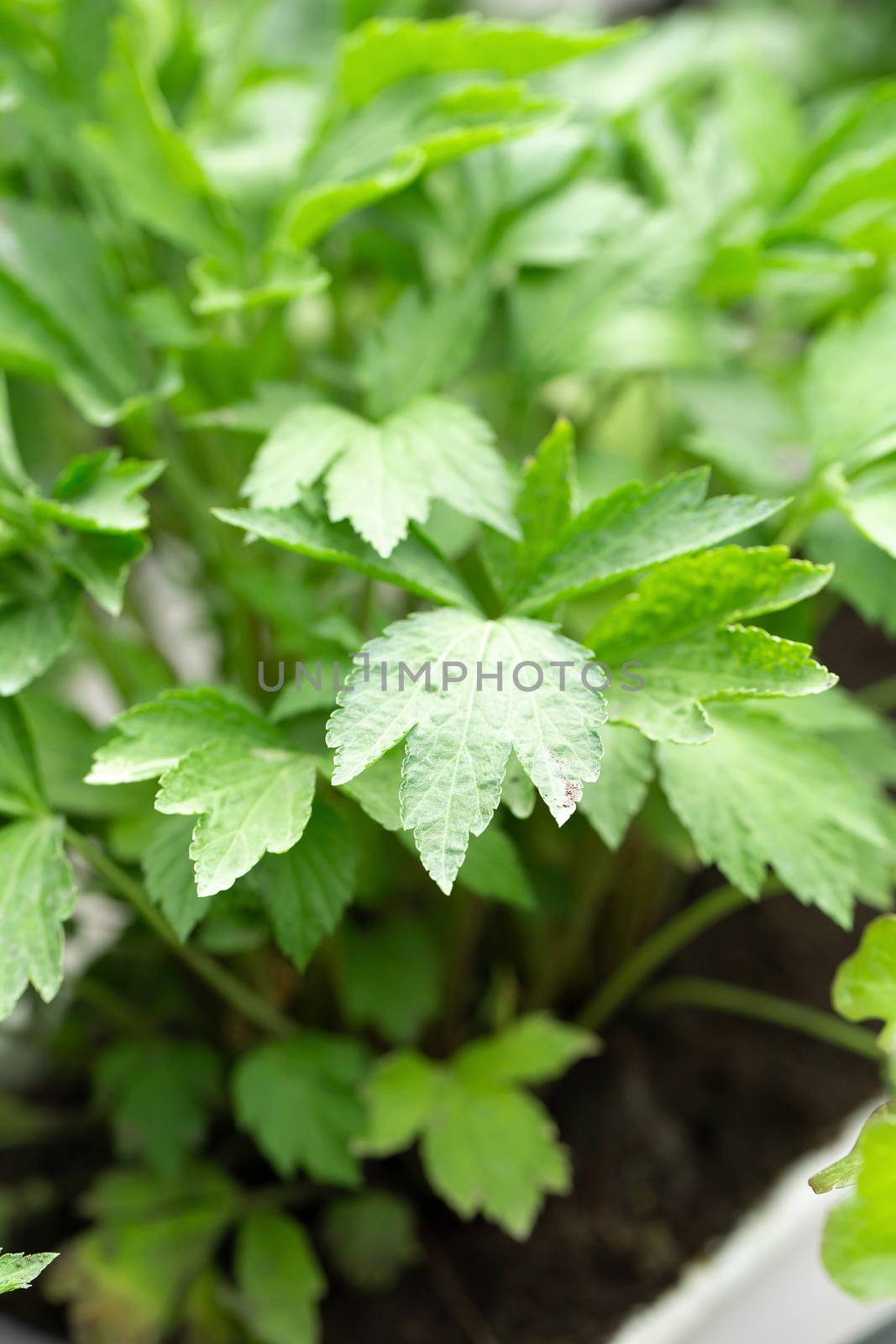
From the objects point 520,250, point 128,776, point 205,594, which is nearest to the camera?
point 128,776

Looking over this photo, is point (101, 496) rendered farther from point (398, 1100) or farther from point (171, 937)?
point (398, 1100)

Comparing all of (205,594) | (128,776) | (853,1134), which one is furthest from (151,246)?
(853,1134)

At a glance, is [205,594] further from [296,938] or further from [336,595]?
[296,938]

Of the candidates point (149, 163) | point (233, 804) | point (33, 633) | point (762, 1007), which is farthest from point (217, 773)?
point (762, 1007)

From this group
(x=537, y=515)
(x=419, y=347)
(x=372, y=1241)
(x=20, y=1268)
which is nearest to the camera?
(x=20, y=1268)

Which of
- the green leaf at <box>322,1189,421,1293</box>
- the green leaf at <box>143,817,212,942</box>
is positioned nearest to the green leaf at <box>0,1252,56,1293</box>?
the green leaf at <box>143,817,212,942</box>

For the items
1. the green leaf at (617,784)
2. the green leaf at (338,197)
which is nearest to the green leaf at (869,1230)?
the green leaf at (617,784)

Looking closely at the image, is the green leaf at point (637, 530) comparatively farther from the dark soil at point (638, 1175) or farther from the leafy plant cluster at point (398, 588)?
the dark soil at point (638, 1175)
